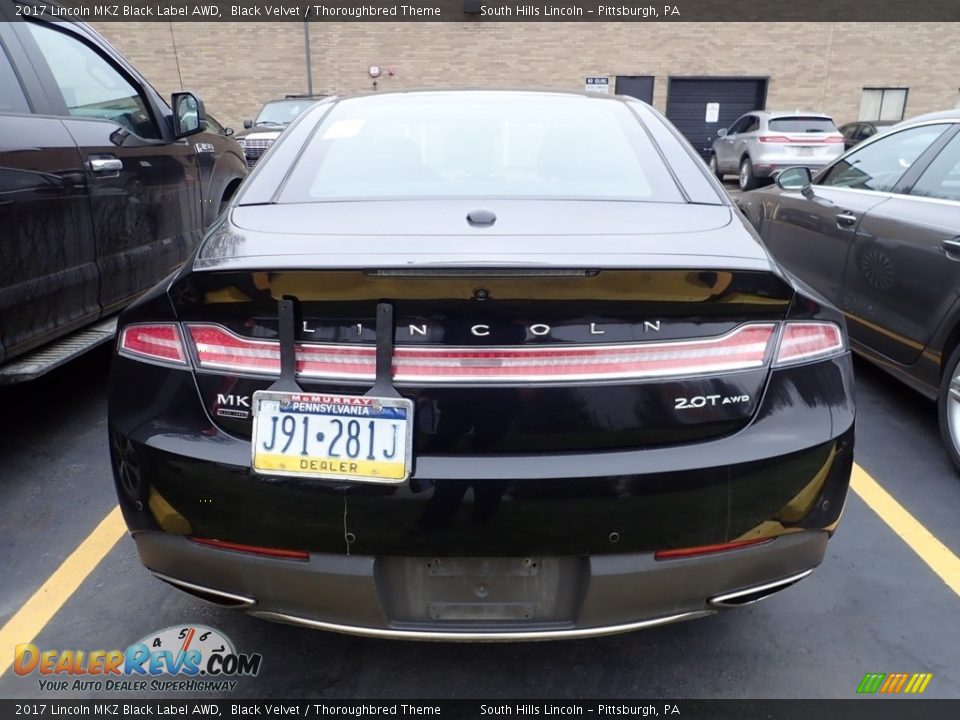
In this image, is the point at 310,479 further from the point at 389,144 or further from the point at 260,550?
the point at 389,144

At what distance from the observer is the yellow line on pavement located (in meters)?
2.19

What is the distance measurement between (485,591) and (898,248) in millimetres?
2934

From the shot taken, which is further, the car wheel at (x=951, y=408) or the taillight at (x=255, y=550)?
the car wheel at (x=951, y=408)

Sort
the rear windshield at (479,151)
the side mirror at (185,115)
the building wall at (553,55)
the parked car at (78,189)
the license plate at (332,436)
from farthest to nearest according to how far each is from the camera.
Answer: the building wall at (553,55)
the side mirror at (185,115)
the parked car at (78,189)
the rear windshield at (479,151)
the license plate at (332,436)

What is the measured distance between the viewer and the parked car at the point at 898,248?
10.4ft

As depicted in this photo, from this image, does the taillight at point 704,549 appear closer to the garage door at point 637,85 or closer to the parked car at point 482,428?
the parked car at point 482,428

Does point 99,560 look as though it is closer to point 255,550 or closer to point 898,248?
point 255,550

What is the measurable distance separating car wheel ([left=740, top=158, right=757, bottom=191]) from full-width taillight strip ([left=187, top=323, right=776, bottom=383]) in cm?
1364

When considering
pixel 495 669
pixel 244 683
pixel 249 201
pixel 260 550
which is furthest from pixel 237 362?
pixel 495 669

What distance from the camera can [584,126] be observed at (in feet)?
8.32

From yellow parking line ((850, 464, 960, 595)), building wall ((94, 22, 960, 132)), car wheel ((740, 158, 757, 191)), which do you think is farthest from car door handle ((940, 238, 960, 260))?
building wall ((94, 22, 960, 132))

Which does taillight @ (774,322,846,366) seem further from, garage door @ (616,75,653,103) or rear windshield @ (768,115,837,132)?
garage door @ (616,75,653,103)
